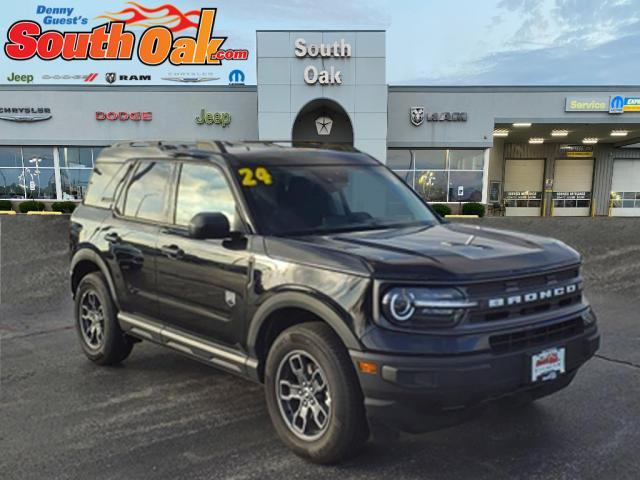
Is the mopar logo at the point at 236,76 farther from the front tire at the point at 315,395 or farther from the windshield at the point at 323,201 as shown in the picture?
the front tire at the point at 315,395

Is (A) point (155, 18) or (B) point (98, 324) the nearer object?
(B) point (98, 324)

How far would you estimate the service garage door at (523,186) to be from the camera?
112 ft

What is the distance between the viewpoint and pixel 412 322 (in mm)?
2922

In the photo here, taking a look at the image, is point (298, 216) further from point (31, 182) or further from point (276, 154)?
point (31, 182)

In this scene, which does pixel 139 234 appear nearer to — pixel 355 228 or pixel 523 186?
pixel 355 228

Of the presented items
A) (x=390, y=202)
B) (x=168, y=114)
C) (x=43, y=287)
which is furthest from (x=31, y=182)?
(x=390, y=202)

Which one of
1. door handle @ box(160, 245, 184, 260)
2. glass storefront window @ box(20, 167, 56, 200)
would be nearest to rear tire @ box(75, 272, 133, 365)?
door handle @ box(160, 245, 184, 260)

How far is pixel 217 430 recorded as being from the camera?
387cm

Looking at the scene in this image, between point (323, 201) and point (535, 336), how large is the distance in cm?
173

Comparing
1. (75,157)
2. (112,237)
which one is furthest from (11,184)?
(112,237)

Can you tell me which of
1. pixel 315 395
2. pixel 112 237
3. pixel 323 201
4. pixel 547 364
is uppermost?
pixel 323 201

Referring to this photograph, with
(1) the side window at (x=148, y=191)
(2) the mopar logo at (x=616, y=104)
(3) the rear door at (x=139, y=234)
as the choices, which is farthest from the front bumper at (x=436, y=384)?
(2) the mopar logo at (x=616, y=104)

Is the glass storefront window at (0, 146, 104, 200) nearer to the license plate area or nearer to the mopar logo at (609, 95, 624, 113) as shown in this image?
the mopar logo at (609, 95, 624, 113)

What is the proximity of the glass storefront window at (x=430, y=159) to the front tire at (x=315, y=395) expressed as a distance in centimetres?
2494
